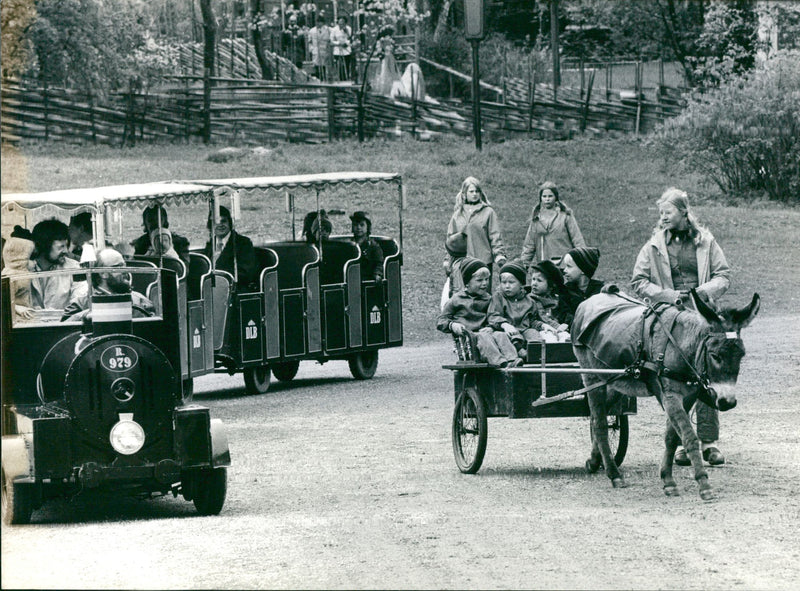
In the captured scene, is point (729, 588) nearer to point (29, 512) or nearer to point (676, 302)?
point (676, 302)

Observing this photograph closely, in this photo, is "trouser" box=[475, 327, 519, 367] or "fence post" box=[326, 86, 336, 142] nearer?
"trouser" box=[475, 327, 519, 367]

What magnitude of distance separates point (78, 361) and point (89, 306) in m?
0.90

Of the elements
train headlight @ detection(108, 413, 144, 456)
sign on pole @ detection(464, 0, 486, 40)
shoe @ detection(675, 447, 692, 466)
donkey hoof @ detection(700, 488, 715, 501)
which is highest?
sign on pole @ detection(464, 0, 486, 40)

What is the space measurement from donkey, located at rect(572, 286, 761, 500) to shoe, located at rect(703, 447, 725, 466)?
0.90 meters

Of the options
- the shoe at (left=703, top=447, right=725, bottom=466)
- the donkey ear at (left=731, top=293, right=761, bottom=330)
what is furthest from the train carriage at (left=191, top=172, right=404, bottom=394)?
the donkey ear at (left=731, top=293, right=761, bottom=330)

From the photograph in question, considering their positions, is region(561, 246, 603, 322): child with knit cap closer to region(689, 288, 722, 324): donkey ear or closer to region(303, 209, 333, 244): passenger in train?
region(689, 288, 722, 324): donkey ear

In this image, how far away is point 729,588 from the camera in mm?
7133

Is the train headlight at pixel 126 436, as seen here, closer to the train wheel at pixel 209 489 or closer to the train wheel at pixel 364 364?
the train wheel at pixel 209 489

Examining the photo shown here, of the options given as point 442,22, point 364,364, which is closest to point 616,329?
point 364,364

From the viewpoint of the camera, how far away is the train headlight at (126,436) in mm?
8852

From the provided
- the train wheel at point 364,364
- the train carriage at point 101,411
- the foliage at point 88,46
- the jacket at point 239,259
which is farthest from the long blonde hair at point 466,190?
the foliage at point 88,46

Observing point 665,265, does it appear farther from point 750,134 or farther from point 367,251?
point 750,134

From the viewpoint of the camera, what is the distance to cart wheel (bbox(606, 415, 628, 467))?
10.7m

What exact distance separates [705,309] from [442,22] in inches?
1425
